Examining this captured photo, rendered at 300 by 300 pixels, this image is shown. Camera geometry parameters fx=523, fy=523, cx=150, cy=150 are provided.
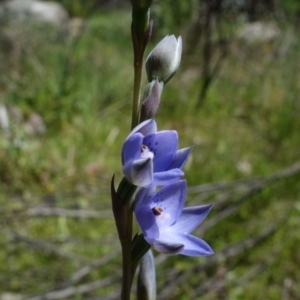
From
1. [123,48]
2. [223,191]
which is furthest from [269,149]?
[123,48]

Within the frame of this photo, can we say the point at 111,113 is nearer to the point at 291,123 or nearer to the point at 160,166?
the point at 291,123

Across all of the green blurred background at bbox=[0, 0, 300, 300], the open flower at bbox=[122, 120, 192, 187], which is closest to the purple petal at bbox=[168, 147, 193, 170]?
the open flower at bbox=[122, 120, 192, 187]

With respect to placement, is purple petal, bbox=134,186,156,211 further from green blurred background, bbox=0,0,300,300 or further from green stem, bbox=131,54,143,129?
green blurred background, bbox=0,0,300,300

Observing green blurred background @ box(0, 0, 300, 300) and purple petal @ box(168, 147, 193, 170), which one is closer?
purple petal @ box(168, 147, 193, 170)

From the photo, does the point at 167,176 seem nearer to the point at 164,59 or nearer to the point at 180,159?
the point at 180,159

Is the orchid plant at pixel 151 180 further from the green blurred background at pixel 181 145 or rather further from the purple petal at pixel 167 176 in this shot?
the green blurred background at pixel 181 145

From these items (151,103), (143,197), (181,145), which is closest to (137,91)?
(151,103)

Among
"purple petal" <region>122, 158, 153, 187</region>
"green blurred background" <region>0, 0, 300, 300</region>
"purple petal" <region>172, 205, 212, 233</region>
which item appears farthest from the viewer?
"green blurred background" <region>0, 0, 300, 300</region>
